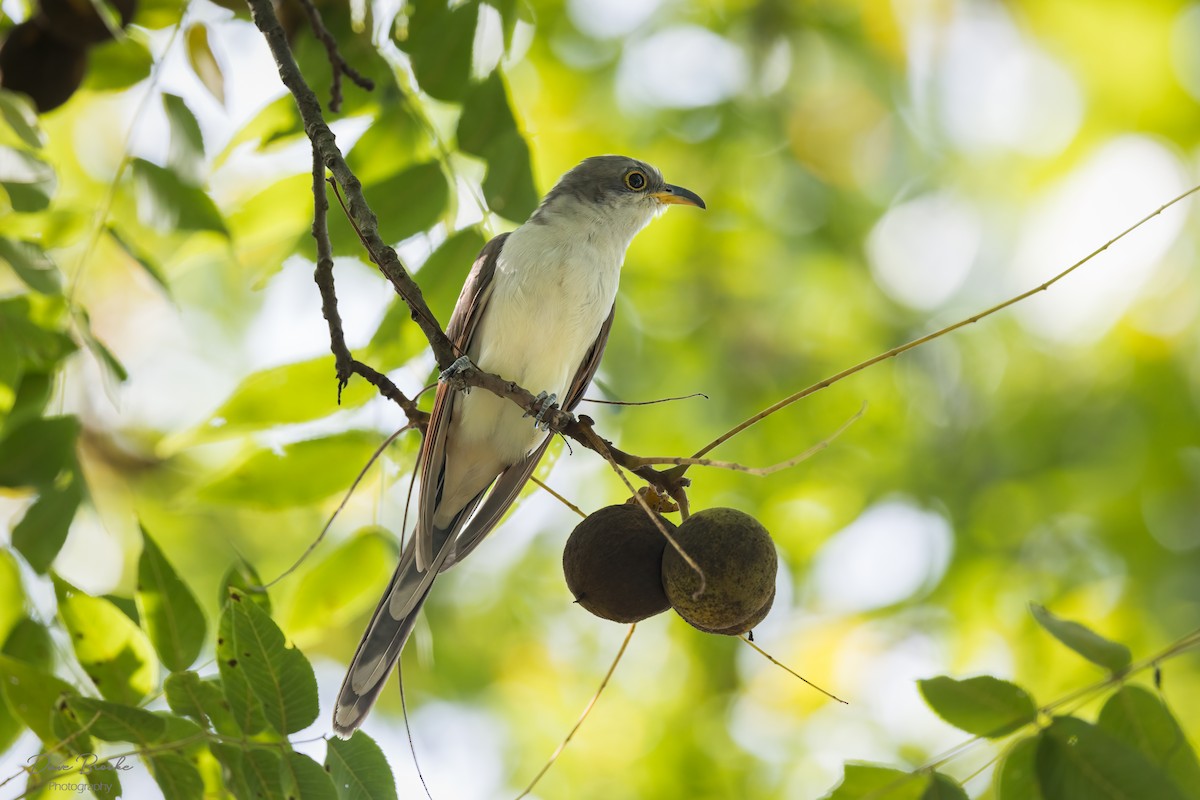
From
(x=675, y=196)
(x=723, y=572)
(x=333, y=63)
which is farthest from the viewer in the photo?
(x=675, y=196)

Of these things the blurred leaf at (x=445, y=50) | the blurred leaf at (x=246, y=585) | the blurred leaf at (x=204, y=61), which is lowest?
the blurred leaf at (x=246, y=585)

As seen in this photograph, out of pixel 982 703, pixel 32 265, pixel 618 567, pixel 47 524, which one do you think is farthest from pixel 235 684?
pixel 982 703

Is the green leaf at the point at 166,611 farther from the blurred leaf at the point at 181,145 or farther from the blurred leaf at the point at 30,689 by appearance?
the blurred leaf at the point at 181,145

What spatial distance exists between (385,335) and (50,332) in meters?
1.28

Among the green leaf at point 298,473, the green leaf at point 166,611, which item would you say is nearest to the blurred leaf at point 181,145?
the green leaf at point 298,473

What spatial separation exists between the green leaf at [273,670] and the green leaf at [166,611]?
0.40 meters

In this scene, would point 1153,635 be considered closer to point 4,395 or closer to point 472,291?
point 472,291

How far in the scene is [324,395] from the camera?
12.2 feet

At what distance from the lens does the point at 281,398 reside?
12.1ft

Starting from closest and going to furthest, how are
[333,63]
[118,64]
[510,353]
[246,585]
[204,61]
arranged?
[246,585], [333,63], [204,61], [118,64], [510,353]

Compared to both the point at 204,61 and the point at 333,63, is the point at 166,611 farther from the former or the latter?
the point at 204,61

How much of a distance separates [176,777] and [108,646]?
1.69 ft

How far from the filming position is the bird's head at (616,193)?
4836 mm

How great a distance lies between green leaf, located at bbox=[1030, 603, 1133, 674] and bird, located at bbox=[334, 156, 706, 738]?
177 cm
